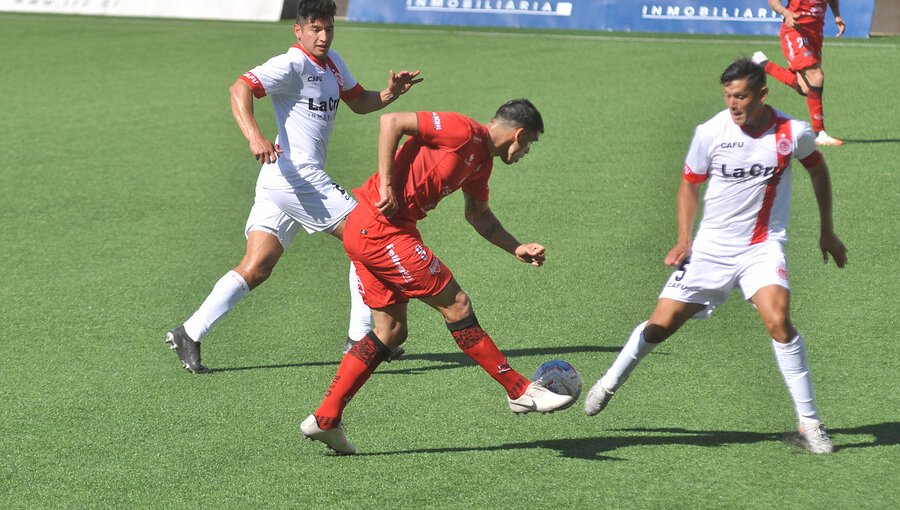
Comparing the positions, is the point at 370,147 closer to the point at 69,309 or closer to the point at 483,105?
the point at 483,105

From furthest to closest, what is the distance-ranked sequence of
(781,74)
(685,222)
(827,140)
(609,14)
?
(609,14) → (781,74) → (827,140) → (685,222)

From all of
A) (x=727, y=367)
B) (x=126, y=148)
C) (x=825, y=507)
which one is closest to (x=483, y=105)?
(x=126, y=148)

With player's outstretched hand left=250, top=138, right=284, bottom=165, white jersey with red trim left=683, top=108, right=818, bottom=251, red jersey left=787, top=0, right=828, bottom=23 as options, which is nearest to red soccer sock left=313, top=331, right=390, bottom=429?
player's outstretched hand left=250, top=138, right=284, bottom=165

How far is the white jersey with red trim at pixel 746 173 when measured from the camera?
6297 mm

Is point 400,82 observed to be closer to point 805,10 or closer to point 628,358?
point 628,358

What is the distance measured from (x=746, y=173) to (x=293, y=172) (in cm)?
312

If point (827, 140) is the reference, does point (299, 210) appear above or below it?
above

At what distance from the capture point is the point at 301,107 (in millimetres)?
8109

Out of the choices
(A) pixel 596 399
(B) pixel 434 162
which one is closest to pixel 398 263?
(B) pixel 434 162

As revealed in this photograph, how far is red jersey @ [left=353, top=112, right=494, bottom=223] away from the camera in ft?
20.4

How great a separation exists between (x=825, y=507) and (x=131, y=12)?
68.2ft

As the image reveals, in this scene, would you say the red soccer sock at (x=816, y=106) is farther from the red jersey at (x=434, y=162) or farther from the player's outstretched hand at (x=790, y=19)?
the red jersey at (x=434, y=162)

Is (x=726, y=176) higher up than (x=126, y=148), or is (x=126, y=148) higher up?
(x=726, y=176)

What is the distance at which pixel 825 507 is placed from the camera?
18.7 feet
